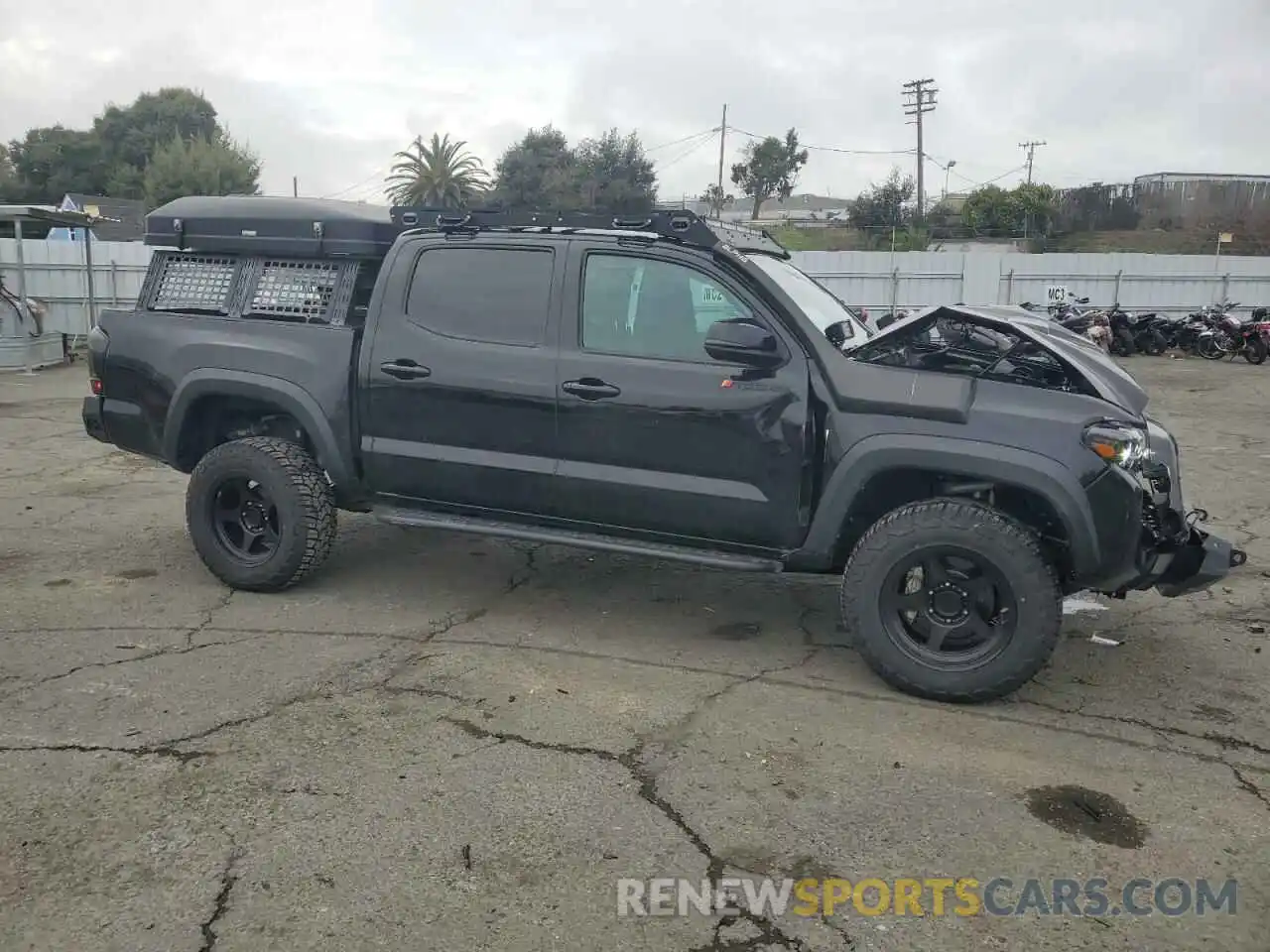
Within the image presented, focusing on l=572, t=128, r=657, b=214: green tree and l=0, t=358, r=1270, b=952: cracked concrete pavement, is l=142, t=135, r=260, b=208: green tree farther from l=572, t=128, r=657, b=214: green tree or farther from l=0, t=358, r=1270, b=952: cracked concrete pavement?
l=0, t=358, r=1270, b=952: cracked concrete pavement

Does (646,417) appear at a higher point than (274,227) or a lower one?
lower

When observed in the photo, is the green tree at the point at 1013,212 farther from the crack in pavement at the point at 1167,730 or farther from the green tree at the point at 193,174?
the crack in pavement at the point at 1167,730

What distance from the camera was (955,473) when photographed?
162 inches

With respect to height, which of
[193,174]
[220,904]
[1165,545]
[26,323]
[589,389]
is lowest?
[220,904]

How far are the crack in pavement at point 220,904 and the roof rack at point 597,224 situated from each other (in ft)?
9.85

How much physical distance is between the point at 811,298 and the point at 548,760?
2535 millimetres

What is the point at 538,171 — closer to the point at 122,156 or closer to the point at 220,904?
the point at 122,156

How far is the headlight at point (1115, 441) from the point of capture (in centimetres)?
388

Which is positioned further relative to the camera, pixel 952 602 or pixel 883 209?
pixel 883 209

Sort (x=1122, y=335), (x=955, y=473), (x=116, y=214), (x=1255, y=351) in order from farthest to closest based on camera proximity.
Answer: (x=116, y=214)
(x=1122, y=335)
(x=1255, y=351)
(x=955, y=473)

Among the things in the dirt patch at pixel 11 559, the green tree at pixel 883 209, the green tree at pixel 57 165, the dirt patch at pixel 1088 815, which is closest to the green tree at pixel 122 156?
the green tree at pixel 57 165

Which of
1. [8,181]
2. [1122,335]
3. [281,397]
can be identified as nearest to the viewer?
[281,397]

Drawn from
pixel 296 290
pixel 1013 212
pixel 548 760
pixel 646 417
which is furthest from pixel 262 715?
pixel 1013 212

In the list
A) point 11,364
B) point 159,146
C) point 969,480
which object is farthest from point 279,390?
point 159,146
